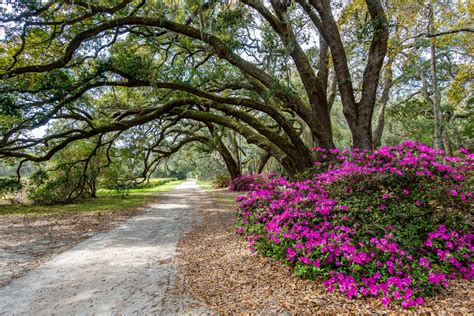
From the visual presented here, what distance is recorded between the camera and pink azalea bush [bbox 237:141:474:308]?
3117mm

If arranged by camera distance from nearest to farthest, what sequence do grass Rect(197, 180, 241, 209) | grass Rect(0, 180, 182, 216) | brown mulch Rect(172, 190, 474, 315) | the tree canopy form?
brown mulch Rect(172, 190, 474, 315), the tree canopy, grass Rect(0, 180, 182, 216), grass Rect(197, 180, 241, 209)

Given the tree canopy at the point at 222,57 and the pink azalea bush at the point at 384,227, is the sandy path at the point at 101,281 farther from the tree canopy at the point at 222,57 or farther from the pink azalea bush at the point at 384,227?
the tree canopy at the point at 222,57

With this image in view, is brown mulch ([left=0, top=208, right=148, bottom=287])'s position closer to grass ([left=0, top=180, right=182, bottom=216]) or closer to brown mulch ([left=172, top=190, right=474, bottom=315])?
grass ([left=0, top=180, right=182, bottom=216])

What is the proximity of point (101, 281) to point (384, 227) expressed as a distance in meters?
3.95

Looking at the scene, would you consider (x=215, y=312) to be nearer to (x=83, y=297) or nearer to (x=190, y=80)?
(x=83, y=297)

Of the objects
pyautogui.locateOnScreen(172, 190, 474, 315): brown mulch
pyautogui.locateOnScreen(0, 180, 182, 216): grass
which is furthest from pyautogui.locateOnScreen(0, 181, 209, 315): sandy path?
pyautogui.locateOnScreen(0, 180, 182, 216): grass

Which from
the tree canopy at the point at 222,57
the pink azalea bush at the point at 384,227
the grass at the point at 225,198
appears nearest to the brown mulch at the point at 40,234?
the tree canopy at the point at 222,57

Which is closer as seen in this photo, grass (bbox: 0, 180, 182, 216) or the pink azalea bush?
the pink azalea bush

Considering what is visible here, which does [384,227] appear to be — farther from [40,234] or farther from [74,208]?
[74,208]

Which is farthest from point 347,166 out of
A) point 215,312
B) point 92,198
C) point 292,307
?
point 92,198

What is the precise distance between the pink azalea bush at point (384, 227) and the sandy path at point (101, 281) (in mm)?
1667

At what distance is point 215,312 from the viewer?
9.79 ft

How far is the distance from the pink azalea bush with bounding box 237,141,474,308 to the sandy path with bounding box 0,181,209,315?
1667mm

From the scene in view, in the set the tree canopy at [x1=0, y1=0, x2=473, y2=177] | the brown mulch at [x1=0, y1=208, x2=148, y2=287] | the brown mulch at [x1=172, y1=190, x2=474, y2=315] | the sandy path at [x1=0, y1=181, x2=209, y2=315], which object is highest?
the tree canopy at [x1=0, y1=0, x2=473, y2=177]
